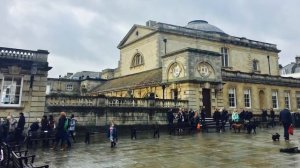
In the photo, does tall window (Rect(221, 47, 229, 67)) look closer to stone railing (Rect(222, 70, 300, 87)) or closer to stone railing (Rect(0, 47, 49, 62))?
stone railing (Rect(222, 70, 300, 87))

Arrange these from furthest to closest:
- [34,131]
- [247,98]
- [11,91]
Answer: [247,98]
[11,91]
[34,131]

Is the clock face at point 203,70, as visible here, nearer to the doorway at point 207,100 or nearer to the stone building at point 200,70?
the stone building at point 200,70

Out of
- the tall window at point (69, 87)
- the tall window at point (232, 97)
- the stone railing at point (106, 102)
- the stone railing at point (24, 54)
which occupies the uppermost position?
the tall window at point (69, 87)

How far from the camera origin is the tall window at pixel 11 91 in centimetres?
1583

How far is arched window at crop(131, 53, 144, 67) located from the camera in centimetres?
3825

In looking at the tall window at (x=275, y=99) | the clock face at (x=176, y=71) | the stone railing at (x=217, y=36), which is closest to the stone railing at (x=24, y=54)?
the clock face at (x=176, y=71)

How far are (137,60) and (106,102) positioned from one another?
21.2 metres

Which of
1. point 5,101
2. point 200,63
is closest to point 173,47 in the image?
point 200,63

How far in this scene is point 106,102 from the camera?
18750 millimetres

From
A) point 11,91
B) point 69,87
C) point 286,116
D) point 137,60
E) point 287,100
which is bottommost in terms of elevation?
point 286,116

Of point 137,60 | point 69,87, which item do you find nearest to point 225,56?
point 137,60

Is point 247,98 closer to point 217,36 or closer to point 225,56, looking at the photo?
point 225,56

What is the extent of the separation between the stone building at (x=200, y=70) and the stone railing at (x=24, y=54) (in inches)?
359

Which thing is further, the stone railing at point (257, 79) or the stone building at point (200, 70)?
A: the stone railing at point (257, 79)
